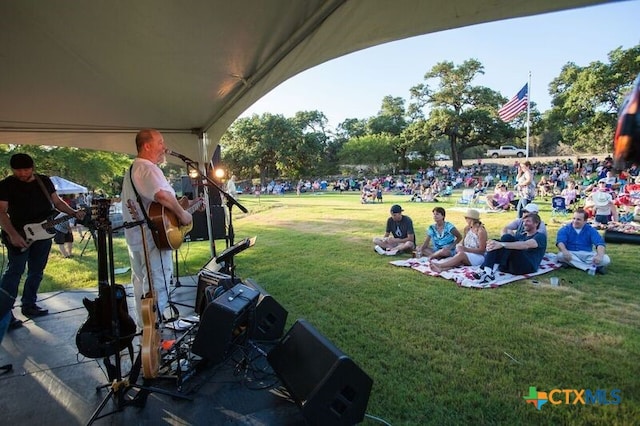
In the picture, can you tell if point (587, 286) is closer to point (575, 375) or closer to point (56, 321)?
point (575, 375)

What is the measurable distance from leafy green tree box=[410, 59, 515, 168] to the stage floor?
44765 millimetres

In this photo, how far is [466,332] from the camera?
350 cm

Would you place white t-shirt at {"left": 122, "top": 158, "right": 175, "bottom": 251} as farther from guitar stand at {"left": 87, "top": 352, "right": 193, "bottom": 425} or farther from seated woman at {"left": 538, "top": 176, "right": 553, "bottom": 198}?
seated woman at {"left": 538, "top": 176, "right": 553, "bottom": 198}

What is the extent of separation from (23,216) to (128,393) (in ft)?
7.69

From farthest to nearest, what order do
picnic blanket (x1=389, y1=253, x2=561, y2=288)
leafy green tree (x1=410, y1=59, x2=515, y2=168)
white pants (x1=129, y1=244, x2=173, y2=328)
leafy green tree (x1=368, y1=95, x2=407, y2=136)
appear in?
leafy green tree (x1=368, y1=95, x2=407, y2=136) < leafy green tree (x1=410, y1=59, x2=515, y2=168) < picnic blanket (x1=389, y1=253, x2=561, y2=288) < white pants (x1=129, y1=244, x2=173, y2=328)

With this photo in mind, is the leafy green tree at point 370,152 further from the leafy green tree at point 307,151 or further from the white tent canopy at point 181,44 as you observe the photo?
the white tent canopy at point 181,44

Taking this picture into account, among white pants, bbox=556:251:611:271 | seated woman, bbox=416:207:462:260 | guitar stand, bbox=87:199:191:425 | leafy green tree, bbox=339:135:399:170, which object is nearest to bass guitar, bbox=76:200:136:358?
guitar stand, bbox=87:199:191:425

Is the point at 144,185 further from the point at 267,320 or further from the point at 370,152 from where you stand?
the point at 370,152

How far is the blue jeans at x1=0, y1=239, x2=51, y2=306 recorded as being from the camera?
3.57 metres

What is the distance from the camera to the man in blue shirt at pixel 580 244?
17.7 ft

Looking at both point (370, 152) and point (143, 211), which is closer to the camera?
point (143, 211)

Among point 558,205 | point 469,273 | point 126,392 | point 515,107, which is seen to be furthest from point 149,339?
point 515,107

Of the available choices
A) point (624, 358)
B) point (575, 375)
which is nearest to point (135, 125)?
point (575, 375)

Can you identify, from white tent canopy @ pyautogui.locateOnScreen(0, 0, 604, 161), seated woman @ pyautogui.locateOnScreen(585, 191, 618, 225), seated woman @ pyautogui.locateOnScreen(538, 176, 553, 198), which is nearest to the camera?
white tent canopy @ pyautogui.locateOnScreen(0, 0, 604, 161)
